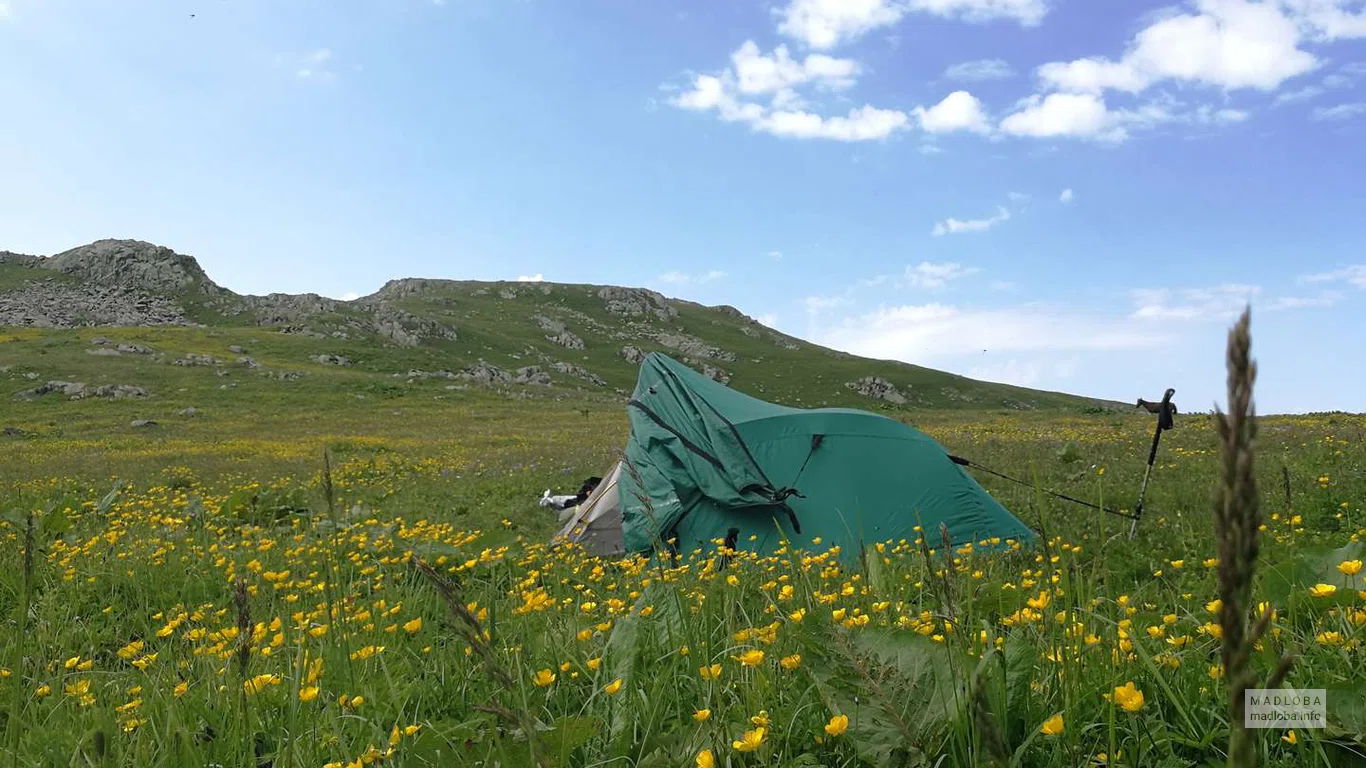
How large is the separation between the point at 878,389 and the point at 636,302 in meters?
64.6

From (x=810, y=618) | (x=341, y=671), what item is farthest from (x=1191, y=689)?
(x=341, y=671)

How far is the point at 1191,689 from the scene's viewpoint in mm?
2410

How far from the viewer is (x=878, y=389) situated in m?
107

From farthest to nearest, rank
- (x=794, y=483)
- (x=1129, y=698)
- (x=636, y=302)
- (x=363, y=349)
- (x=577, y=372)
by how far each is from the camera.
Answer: (x=636, y=302) → (x=577, y=372) → (x=363, y=349) → (x=794, y=483) → (x=1129, y=698)

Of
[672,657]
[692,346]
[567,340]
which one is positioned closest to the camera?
[672,657]

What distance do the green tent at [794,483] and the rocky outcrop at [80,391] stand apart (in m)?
52.8

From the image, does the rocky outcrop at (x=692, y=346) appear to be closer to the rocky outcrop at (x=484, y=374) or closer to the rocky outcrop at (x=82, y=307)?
the rocky outcrop at (x=484, y=374)

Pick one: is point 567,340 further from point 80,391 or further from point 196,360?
point 80,391

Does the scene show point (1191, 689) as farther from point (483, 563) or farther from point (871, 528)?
point (871, 528)

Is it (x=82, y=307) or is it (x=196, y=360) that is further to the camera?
(x=82, y=307)

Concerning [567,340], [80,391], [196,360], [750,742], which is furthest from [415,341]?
[750,742]

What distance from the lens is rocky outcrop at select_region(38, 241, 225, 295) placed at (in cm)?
10900

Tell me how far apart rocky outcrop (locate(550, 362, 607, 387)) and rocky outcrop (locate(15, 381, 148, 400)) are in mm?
56199

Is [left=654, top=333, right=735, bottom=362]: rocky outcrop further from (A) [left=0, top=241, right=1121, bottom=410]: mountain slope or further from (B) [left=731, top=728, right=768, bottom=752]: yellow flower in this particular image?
(B) [left=731, top=728, right=768, bottom=752]: yellow flower
